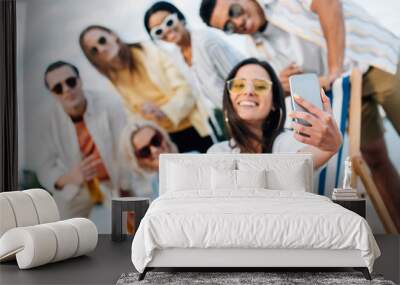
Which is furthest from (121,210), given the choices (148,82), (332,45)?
(332,45)

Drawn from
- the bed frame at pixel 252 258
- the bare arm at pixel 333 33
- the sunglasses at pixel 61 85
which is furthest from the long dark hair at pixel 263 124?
the bed frame at pixel 252 258

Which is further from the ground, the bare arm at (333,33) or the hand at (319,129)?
the bare arm at (333,33)

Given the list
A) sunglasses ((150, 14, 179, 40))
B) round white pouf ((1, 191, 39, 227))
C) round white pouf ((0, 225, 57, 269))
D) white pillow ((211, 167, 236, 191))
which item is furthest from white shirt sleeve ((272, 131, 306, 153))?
round white pouf ((0, 225, 57, 269))

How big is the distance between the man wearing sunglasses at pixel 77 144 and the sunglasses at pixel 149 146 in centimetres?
28

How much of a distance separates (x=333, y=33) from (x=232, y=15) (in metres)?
1.14

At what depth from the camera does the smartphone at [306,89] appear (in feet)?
23.6

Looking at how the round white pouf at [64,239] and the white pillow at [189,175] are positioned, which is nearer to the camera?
the round white pouf at [64,239]

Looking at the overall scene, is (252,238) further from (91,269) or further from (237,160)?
(237,160)

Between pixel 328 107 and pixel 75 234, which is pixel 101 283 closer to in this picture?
pixel 75 234

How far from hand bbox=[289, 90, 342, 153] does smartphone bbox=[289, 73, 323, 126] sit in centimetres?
4

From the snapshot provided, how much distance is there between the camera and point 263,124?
24.5 ft

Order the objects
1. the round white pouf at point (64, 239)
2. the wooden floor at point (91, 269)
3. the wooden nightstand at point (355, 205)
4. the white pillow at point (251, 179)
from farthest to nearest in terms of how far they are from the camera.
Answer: the wooden nightstand at point (355, 205) < the white pillow at point (251, 179) < the round white pouf at point (64, 239) < the wooden floor at point (91, 269)

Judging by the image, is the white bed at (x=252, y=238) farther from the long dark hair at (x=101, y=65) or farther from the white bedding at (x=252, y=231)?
the long dark hair at (x=101, y=65)

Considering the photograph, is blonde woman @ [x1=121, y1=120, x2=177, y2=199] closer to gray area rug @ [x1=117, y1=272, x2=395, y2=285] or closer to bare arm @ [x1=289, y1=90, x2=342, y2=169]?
bare arm @ [x1=289, y1=90, x2=342, y2=169]
